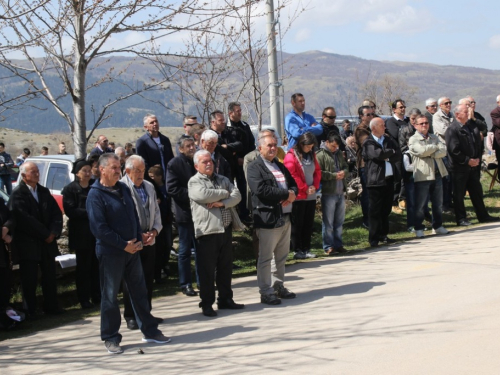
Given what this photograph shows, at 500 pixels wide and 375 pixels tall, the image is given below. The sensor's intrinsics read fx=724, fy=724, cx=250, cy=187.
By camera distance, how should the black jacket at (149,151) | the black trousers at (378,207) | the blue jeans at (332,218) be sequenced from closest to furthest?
the black jacket at (149,151) → the blue jeans at (332,218) → the black trousers at (378,207)

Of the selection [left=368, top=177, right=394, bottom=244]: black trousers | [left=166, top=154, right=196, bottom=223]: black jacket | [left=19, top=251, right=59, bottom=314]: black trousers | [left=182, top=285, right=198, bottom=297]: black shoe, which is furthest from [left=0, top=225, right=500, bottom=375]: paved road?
[left=368, top=177, right=394, bottom=244]: black trousers

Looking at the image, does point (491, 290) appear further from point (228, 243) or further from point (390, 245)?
point (390, 245)

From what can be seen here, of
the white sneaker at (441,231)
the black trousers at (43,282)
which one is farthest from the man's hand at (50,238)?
the white sneaker at (441,231)

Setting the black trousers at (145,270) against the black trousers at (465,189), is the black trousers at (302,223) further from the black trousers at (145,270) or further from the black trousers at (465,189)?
the black trousers at (145,270)

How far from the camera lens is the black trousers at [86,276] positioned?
10070 millimetres

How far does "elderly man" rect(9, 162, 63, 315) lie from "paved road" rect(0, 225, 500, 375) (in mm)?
959

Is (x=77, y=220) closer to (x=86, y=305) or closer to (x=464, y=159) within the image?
(x=86, y=305)

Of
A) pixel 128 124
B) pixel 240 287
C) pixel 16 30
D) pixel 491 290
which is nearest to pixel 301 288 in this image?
pixel 240 287

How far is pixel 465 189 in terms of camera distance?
14.5 meters

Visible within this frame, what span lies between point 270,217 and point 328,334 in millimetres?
2090

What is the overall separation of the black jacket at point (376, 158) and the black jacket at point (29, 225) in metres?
5.78

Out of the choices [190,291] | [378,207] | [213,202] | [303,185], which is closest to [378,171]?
[378,207]

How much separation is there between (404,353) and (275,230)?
2.99 metres

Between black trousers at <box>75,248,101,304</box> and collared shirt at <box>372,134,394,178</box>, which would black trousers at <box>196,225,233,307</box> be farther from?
collared shirt at <box>372,134,394,178</box>
